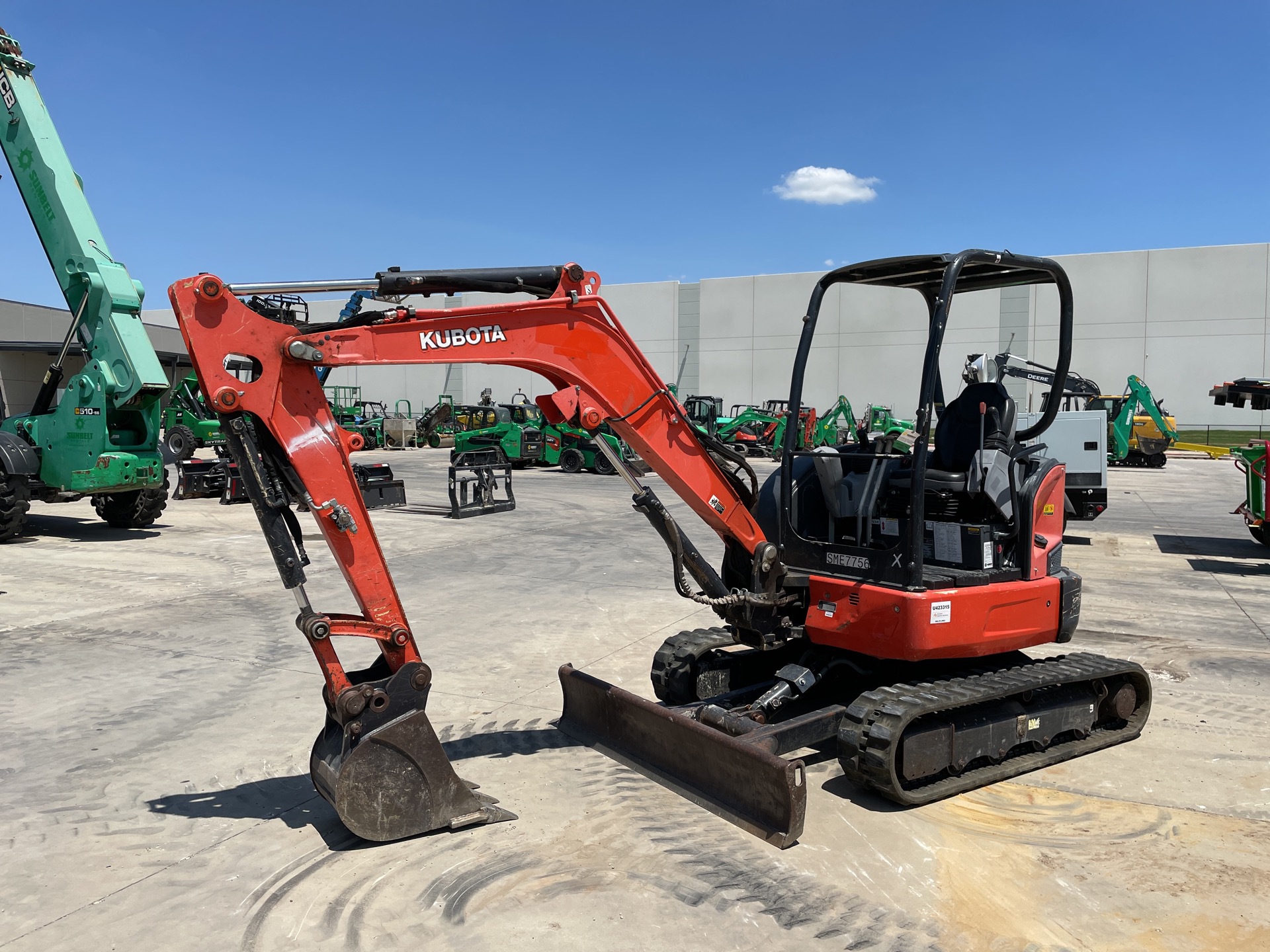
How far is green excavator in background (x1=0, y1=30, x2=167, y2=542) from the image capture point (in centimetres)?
1342

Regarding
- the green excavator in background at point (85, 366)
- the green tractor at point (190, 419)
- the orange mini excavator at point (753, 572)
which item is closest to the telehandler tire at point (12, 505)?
the green excavator in background at point (85, 366)

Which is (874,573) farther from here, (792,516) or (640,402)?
(640,402)

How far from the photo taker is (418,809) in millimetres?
4559

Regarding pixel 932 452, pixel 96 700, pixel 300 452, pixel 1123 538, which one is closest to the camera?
pixel 300 452

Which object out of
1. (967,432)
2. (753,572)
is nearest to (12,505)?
(753,572)

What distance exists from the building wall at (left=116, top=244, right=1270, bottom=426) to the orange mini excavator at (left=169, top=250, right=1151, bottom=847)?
33.7m

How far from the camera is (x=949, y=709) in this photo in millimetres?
5199

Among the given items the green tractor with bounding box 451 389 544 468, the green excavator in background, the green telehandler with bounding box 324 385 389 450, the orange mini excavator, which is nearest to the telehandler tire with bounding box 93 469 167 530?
the green excavator in background

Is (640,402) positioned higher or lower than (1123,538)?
higher

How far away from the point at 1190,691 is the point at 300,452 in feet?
21.1

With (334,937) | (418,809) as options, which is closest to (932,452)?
(418,809)

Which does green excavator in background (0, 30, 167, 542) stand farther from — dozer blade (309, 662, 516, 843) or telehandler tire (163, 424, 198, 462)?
dozer blade (309, 662, 516, 843)

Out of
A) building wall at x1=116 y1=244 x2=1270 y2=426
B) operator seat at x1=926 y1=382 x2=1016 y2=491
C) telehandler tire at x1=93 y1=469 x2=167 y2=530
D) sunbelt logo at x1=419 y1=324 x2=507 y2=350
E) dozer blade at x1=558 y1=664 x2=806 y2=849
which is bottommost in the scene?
dozer blade at x1=558 y1=664 x2=806 y2=849

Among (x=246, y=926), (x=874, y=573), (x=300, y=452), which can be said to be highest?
(x=300, y=452)
